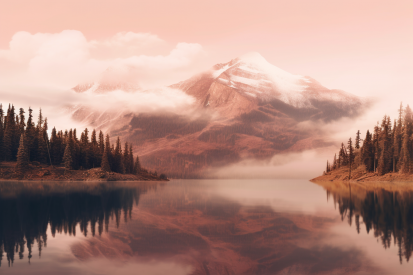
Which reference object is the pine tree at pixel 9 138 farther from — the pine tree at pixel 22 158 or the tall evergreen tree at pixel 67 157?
the tall evergreen tree at pixel 67 157

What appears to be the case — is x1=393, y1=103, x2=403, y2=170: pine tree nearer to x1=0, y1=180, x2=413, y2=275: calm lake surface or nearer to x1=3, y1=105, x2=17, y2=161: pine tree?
x1=0, y1=180, x2=413, y2=275: calm lake surface

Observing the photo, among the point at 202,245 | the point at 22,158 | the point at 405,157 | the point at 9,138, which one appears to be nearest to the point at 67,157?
the point at 22,158

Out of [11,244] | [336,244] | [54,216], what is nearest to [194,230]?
[336,244]

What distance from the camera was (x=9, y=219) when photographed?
37562mm

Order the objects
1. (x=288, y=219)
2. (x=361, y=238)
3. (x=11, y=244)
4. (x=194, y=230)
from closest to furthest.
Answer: (x=11, y=244) < (x=361, y=238) < (x=194, y=230) < (x=288, y=219)

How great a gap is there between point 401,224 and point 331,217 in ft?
29.7

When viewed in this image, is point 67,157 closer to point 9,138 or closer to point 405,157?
point 9,138

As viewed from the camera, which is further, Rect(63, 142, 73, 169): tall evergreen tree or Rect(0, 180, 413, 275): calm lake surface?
Rect(63, 142, 73, 169): tall evergreen tree

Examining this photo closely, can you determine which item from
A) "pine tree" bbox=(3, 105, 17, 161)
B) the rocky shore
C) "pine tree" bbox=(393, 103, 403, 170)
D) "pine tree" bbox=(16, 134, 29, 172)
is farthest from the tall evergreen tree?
"pine tree" bbox=(393, 103, 403, 170)

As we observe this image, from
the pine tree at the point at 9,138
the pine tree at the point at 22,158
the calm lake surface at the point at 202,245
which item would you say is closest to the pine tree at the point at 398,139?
the calm lake surface at the point at 202,245

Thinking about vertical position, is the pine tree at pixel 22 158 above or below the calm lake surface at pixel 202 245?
above

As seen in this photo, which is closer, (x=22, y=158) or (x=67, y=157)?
(x=22, y=158)

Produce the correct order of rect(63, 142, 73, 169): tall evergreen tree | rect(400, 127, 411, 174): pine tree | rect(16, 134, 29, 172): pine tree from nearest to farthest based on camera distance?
rect(16, 134, 29, 172): pine tree < rect(400, 127, 411, 174): pine tree < rect(63, 142, 73, 169): tall evergreen tree

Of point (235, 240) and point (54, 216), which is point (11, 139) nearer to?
point (54, 216)
